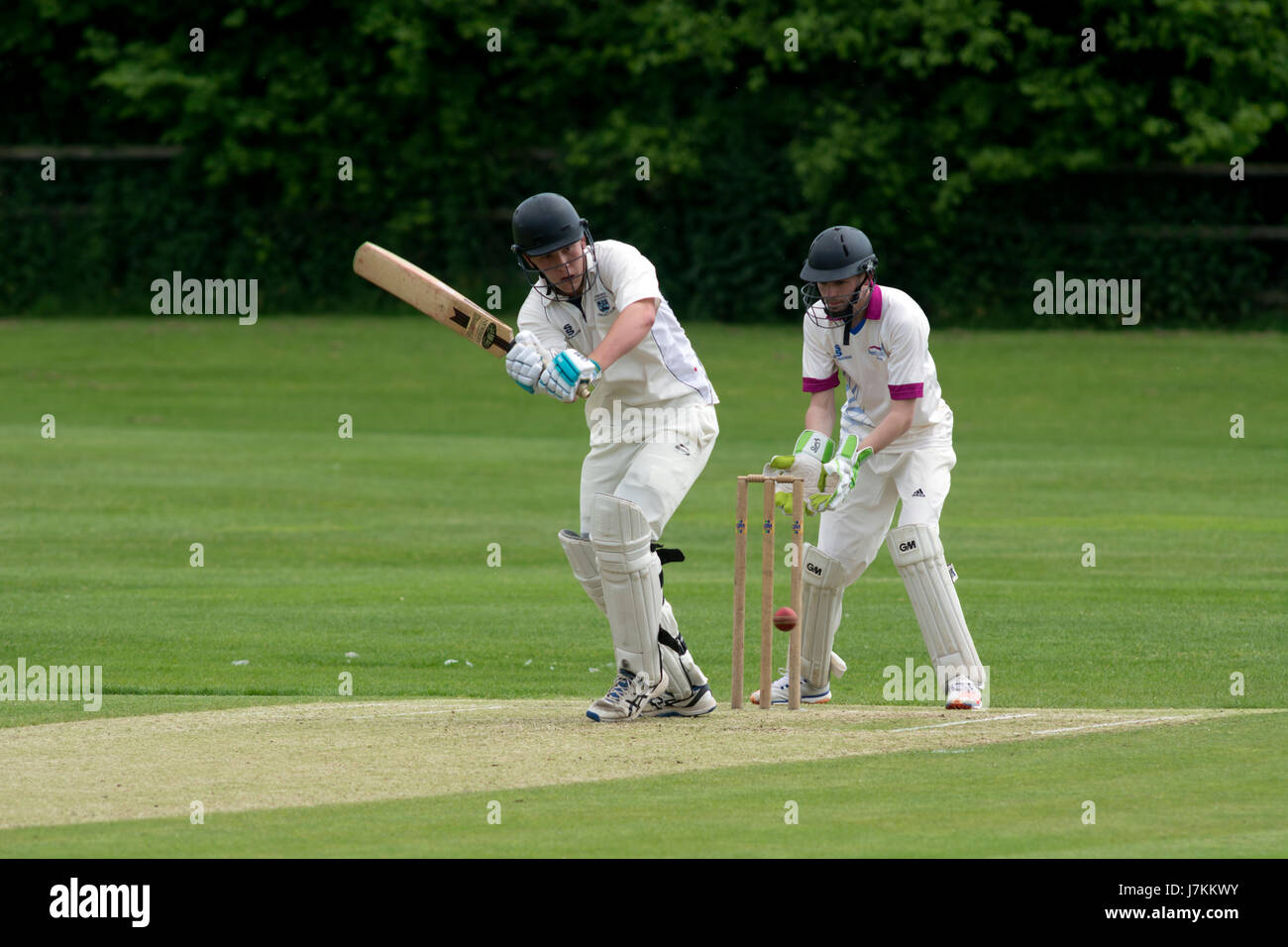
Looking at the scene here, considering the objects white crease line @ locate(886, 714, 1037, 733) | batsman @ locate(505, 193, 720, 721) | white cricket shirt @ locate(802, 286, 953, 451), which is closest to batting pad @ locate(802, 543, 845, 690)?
white cricket shirt @ locate(802, 286, 953, 451)

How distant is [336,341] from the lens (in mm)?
32031

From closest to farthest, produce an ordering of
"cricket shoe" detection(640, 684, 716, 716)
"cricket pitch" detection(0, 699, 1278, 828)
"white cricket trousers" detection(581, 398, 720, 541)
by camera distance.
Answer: "cricket pitch" detection(0, 699, 1278, 828)
"white cricket trousers" detection(581, 398, 720, 541)
"cricket shoe" detection(640, 684, 716, 716)

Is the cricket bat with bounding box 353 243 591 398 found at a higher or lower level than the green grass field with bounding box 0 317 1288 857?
higher

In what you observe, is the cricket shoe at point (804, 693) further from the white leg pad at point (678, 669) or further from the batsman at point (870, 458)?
the white leg pad at point (678, 669)

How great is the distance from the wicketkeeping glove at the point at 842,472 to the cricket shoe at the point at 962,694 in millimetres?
896

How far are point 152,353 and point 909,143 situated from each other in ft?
41.8

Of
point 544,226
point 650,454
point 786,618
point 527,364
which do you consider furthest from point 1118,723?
point 544,226

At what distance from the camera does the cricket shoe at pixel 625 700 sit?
7656 mm

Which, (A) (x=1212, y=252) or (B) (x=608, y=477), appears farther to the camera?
(A) (x=1212, y=252)

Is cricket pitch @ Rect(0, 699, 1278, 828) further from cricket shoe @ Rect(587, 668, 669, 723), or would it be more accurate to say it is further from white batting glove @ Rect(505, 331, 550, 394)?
white batting glove @ Rect(505, 331, 550, 394)

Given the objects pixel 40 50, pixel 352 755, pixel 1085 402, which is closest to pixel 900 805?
pixel 352 755

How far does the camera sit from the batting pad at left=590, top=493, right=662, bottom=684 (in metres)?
7.46

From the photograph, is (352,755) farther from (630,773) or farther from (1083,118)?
(1083,118)

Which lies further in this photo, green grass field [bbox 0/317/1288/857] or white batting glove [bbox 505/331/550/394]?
white batting glove [bbox 505/331/550/394]
